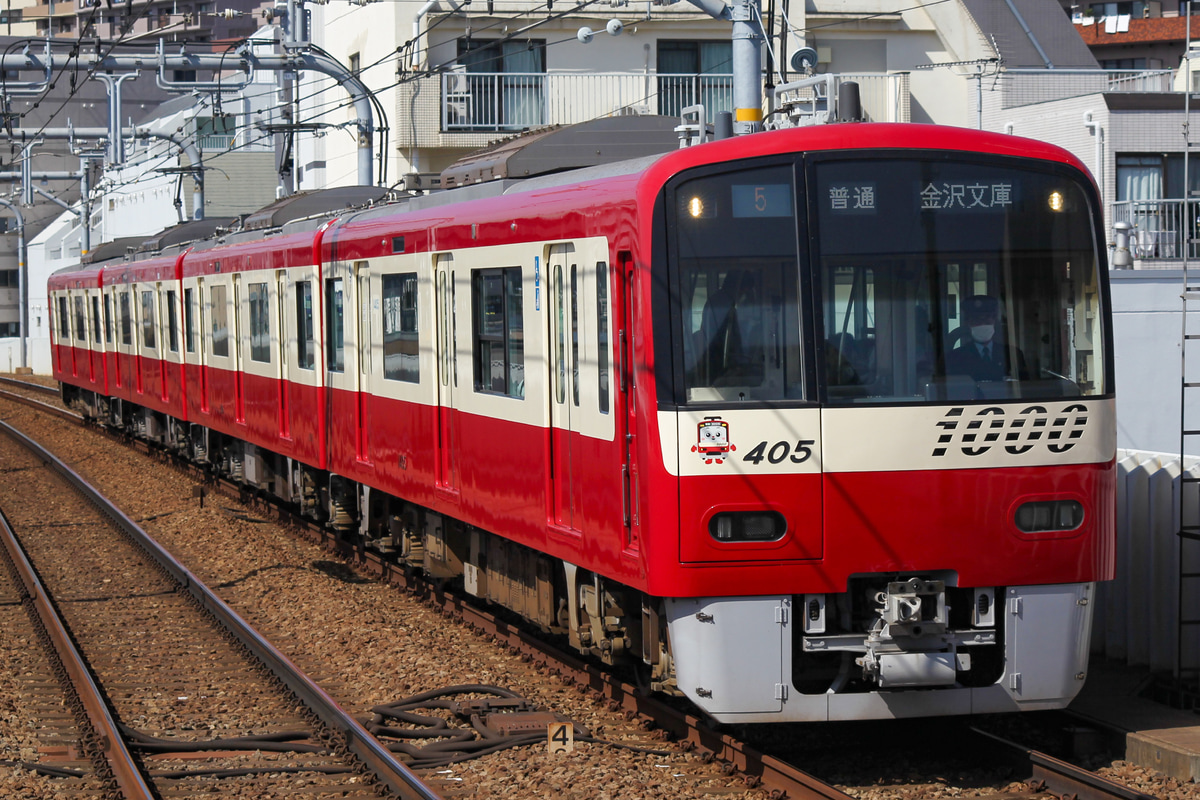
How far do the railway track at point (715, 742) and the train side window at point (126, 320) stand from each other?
13.7 m

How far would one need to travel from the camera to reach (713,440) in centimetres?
637

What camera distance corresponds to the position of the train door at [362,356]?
37.5 ft

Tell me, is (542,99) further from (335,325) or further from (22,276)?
(22,276)

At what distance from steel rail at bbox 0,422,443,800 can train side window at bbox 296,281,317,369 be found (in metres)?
1.98

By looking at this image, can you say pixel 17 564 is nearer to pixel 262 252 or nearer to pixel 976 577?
pixel 262 252

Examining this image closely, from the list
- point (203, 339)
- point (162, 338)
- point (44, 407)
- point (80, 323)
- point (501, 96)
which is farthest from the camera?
point (44, 407)

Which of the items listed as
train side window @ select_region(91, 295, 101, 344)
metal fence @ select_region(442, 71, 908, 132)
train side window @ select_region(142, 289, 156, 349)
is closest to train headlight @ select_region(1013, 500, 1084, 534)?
train side window @ select_region(142, 289, 156, 349)

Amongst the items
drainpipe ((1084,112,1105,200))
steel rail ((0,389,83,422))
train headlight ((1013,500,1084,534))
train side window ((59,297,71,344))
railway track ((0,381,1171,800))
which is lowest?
steel rail ((0,389,83,422))

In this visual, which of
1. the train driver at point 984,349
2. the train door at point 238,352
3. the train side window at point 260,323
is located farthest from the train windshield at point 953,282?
the train door at point 238,352

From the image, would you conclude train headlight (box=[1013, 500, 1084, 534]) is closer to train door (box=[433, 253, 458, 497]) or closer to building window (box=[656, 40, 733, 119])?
train door (box=[433, 253, 458, 497])

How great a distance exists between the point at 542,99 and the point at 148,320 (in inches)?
304

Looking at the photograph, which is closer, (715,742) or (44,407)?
(715,742)

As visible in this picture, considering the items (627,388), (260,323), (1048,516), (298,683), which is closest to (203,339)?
(260,323)

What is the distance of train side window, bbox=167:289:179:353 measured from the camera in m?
19.4
